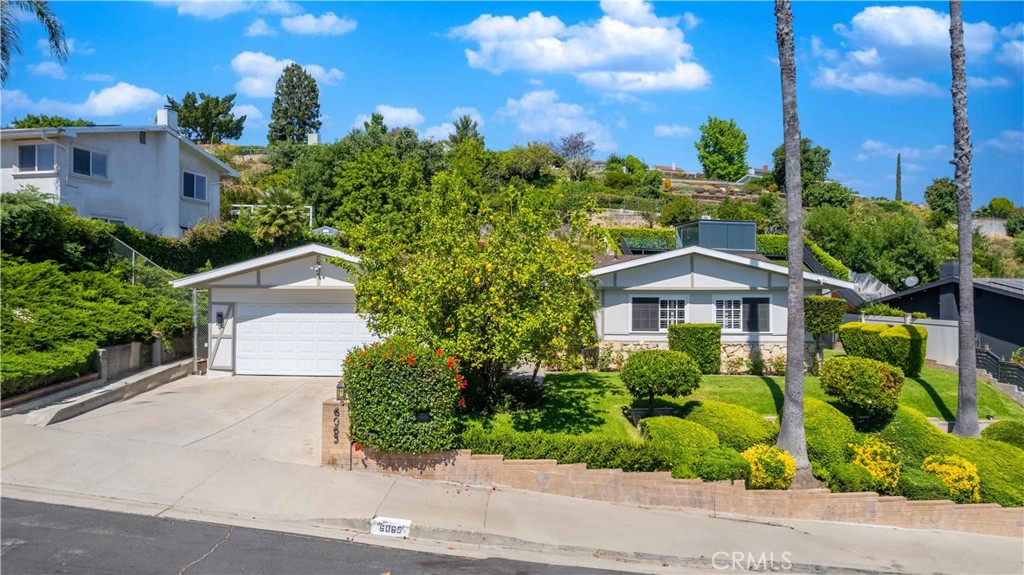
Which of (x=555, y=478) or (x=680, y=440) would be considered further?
(x=680, y=440)

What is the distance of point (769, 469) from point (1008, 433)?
6.77 metres

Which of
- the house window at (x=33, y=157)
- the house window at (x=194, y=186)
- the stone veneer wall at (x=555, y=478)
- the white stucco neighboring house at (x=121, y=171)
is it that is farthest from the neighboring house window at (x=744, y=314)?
the house window at (x=33, y=157)

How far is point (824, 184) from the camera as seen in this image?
59375 mm

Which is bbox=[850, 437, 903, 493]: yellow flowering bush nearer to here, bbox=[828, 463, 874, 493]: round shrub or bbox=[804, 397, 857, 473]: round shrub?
bbox=[828, 463, 874, 493]: round shrub

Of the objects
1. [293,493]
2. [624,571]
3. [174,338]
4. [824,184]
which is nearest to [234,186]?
[174,338]

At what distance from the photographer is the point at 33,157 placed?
22.9 metres

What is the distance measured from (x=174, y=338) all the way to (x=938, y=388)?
66.8 ft

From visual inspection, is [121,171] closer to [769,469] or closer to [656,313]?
[656,313]

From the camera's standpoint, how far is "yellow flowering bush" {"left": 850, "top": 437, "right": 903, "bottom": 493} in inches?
500

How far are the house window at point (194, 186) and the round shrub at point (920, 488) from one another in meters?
26.9

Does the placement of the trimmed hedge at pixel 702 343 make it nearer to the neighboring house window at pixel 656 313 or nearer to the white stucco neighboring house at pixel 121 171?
the neighboring house window at pixel 656 313

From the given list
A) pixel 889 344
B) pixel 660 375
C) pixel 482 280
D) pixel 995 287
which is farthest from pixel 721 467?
pixel 995 287

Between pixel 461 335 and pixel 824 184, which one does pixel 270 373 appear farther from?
pixel 824 184

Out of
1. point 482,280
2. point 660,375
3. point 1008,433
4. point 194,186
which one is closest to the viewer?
point 482,280
